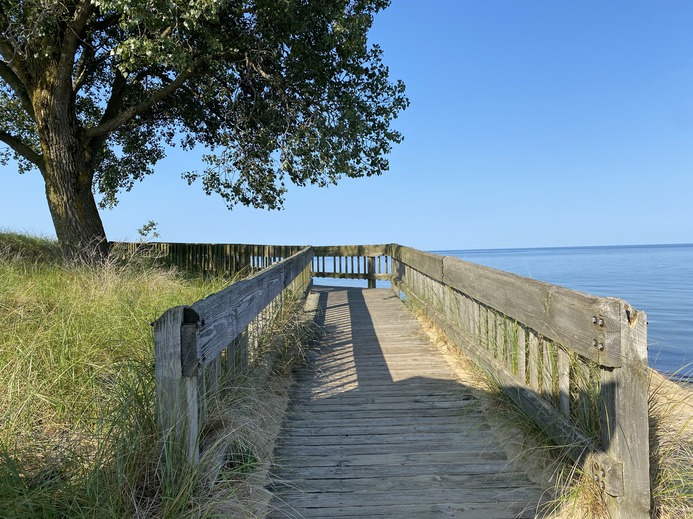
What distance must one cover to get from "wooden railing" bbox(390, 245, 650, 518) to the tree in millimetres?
6586

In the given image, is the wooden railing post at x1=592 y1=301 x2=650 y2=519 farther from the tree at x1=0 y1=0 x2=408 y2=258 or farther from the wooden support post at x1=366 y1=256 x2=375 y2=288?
the wooden support post at x1=366 y1=256 x2=375 y2=288

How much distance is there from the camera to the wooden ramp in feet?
8.19

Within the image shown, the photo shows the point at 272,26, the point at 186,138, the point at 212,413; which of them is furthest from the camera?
the point at 186,138

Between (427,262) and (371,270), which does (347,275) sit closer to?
(371,270)

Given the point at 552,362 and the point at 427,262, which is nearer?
the point at 552,362

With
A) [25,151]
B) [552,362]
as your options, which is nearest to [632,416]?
[552,362]

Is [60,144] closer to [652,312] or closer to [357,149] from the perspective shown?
[357,149]

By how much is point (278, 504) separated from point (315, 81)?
9695 mm

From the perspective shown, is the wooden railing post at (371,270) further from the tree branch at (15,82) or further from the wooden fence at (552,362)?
the wooden fence at (552,362)

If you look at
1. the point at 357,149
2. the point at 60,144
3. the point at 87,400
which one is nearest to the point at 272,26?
the point at 357,149

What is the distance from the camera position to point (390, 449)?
10.5ft

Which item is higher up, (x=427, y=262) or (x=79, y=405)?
(x=427, y=262)

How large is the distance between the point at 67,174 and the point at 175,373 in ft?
32.2

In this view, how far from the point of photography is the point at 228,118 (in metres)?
12.5
